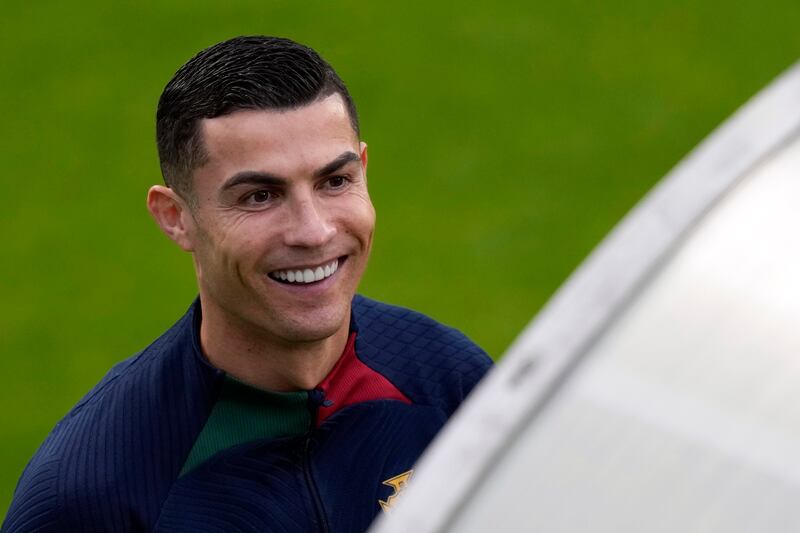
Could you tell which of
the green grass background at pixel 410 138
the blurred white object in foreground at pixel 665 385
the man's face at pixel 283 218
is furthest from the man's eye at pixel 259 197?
the green grass background at pixel 410 138

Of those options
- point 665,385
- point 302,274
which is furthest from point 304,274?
point 665,385

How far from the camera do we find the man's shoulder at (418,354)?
10.2 feet

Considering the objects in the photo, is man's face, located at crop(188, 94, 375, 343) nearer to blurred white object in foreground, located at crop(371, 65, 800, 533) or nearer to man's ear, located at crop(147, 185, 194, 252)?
man's ear, located at crop(147, 185, 194, 252)

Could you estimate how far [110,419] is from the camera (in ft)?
9.32

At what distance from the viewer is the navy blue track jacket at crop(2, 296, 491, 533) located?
2713 millimetres

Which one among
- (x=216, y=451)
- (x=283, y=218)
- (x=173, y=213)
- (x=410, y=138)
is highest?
(x=410, y=138)

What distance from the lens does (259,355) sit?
112 inches

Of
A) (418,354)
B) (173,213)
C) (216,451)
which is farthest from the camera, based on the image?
(418,354)

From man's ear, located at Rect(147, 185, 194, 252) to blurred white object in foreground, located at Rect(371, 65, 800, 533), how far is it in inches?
61.0

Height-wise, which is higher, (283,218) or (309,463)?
(283,218)

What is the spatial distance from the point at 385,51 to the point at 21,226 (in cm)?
248

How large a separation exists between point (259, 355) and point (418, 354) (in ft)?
1.56

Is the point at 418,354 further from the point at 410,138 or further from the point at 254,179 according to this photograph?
the point at 410,138

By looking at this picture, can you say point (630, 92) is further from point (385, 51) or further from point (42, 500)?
point (42, 500)
